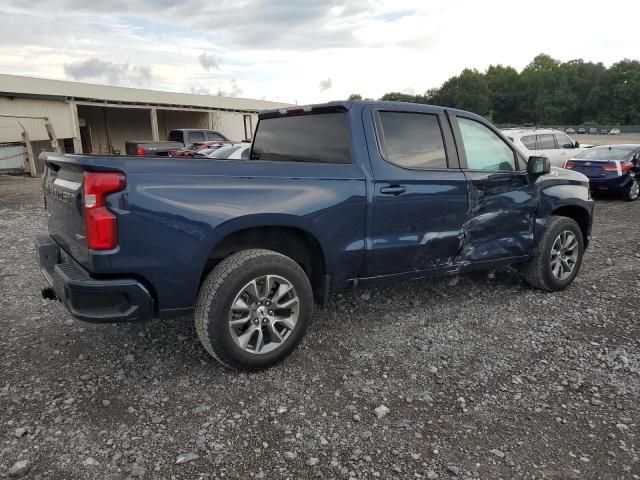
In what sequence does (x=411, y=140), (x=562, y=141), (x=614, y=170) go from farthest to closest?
(x=562, y=141) < (x=614, y=170) < (x=411, y=140)

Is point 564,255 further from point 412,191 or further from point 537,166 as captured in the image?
point 412,191

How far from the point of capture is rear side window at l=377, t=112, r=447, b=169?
3.80 metres

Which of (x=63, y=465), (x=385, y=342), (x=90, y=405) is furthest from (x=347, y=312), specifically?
(x=63, y=465)

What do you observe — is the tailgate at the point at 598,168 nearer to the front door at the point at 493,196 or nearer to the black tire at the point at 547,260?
the black tire at the point at 547,260

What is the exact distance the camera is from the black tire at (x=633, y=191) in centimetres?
1175

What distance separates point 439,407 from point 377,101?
2.33m

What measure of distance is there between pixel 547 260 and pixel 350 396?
9.37ft

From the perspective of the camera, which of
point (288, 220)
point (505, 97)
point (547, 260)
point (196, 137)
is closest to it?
point (288, 220)

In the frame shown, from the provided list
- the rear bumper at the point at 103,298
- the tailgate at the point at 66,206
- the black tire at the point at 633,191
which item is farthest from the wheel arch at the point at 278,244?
the black tire at the point at 633,191

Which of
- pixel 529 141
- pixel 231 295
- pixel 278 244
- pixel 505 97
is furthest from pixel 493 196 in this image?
pixel 505 97

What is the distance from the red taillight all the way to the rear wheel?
41.2 feet

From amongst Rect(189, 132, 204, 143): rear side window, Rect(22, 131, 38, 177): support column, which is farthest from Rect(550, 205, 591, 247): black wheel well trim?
Rect(22, 131, 38, 177): support column

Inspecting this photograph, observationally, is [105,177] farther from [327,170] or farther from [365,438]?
[365,438]

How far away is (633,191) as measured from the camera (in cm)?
1189
